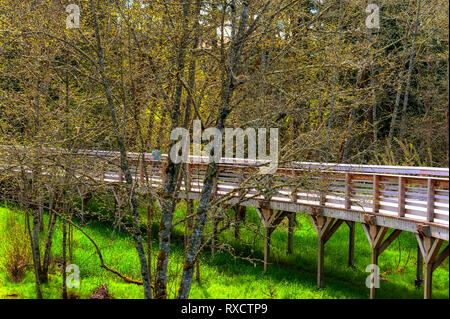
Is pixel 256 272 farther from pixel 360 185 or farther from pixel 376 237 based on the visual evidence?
pixel 360 185

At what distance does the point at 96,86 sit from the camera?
11.9m

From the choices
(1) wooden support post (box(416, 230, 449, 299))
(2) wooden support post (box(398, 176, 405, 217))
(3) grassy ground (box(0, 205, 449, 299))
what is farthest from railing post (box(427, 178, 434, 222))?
(3) grassy ground (box(0, 205, 449, 299))

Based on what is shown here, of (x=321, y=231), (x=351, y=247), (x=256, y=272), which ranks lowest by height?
(x=256, y=272)

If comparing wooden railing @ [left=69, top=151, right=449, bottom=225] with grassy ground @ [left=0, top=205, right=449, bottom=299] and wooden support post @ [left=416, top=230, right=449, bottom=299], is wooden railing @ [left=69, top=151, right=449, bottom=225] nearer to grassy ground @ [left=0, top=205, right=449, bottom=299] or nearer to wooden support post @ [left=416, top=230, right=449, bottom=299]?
wooden support post @ [left=416, top=230, right=449, bottom=299]

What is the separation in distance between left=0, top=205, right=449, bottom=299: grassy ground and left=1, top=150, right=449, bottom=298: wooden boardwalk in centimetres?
72

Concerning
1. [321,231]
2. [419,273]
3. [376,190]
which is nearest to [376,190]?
[376,190]

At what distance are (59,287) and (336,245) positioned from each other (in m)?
8.83

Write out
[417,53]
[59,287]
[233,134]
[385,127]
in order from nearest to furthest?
[233,134], [59,287], [417,53], [385,127]

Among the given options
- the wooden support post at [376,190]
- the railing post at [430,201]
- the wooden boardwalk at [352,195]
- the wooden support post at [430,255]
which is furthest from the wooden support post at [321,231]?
A: the railing post at [430,201]

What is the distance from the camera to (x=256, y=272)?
48.2 ft

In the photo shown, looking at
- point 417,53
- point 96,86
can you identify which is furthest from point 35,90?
point 417,53

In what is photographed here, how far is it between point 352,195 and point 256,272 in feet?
12.2

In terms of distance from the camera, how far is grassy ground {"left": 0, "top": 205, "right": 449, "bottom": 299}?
1307 centimetres
